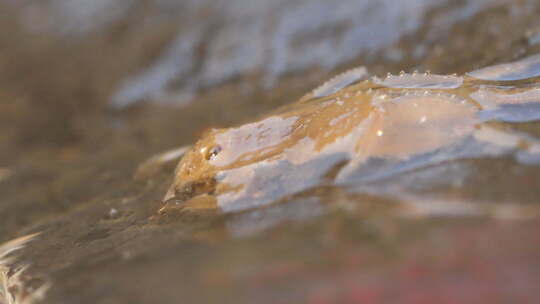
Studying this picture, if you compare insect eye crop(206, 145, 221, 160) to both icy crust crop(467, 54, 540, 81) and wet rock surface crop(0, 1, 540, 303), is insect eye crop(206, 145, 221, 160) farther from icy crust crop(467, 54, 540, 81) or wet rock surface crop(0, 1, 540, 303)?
icy crust crop(467, 54, 540, 81)

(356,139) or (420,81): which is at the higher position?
(420,81)

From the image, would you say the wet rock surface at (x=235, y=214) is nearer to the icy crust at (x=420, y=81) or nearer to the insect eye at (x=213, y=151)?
the insect eye at (x=213, y=151)

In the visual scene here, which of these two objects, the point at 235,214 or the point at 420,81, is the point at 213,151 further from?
the point at 420,81

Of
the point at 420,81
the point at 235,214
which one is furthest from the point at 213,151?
the point at 420,81

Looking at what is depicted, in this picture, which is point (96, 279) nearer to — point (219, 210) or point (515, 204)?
point (219, 210)

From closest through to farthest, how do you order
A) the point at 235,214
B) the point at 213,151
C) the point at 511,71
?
the point at 235,214 → the point at 213,151 → the point at 511,71

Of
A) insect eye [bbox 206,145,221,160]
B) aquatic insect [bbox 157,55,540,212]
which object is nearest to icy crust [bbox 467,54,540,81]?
aquatic insect [bbox 157,55,540,212]
